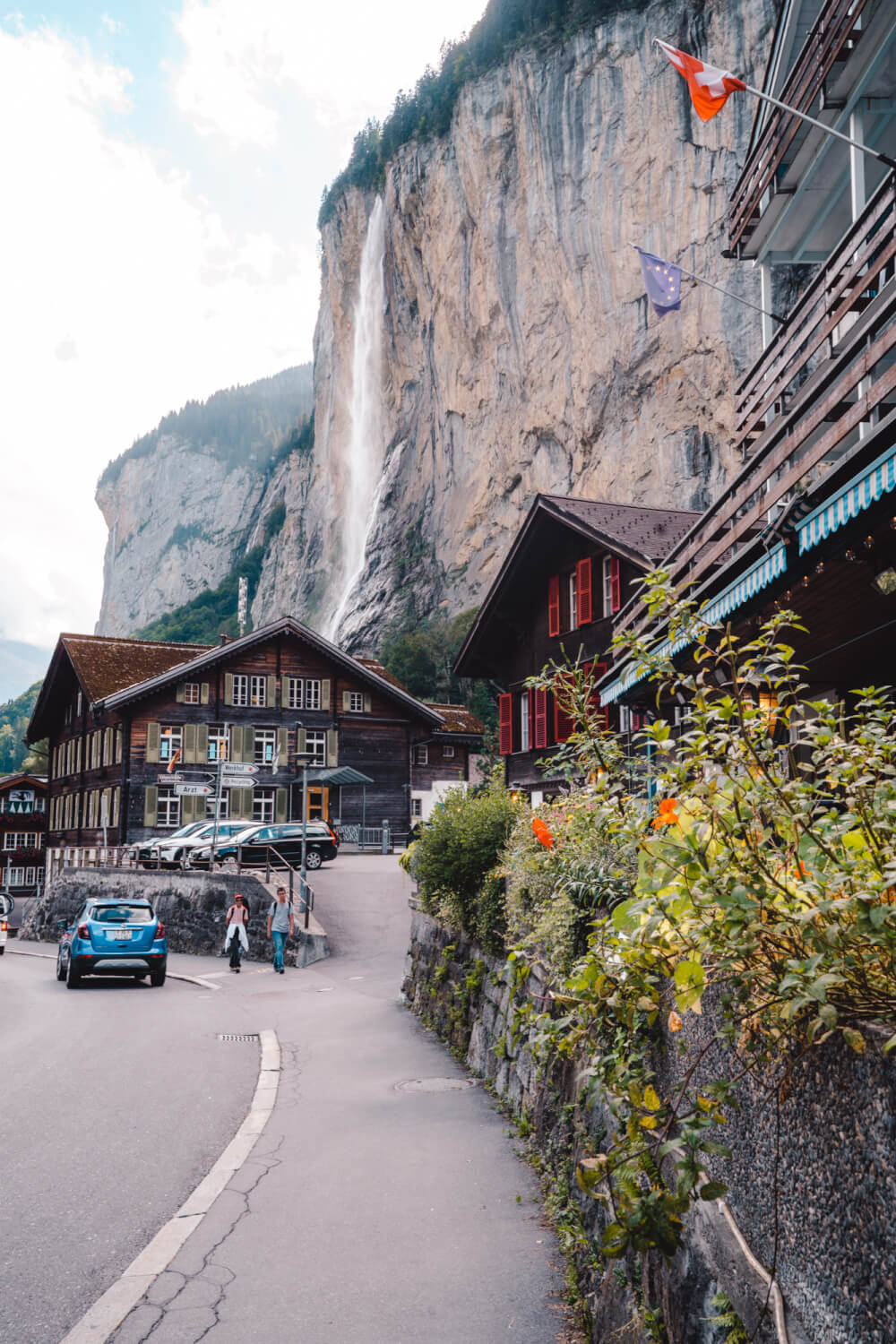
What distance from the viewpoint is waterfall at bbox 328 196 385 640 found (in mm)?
80375

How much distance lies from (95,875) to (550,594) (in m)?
18.3

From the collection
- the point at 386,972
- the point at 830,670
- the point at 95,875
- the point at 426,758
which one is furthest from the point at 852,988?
the point at 426,758

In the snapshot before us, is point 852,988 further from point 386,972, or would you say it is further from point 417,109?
point 417,109

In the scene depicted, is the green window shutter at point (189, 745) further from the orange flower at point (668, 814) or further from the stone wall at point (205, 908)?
the orange flower at point (668, 814)

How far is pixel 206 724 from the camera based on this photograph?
143 ft

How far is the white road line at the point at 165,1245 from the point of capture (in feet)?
15.5

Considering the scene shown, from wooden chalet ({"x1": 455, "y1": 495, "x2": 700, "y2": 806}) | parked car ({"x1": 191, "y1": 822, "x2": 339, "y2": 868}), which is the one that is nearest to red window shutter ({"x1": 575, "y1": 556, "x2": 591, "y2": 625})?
wooden chalet ({"x1": 455, "y1": 495, "x2": 700, "y2": 806})

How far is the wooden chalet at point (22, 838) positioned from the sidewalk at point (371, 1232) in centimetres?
6218

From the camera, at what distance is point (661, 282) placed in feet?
51.1

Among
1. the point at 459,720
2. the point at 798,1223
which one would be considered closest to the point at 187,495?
the point at 459,720

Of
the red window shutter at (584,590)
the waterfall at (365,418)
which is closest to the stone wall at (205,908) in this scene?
the red window shutter at (584,590)

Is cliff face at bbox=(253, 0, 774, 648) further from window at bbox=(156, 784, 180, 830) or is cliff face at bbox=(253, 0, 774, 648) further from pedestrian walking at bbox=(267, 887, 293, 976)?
pedestrian walking at bbox=(267, 887, 293, 976)

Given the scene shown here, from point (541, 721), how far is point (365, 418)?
203ft

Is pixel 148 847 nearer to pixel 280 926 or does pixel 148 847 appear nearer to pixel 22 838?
pixel 280 926
